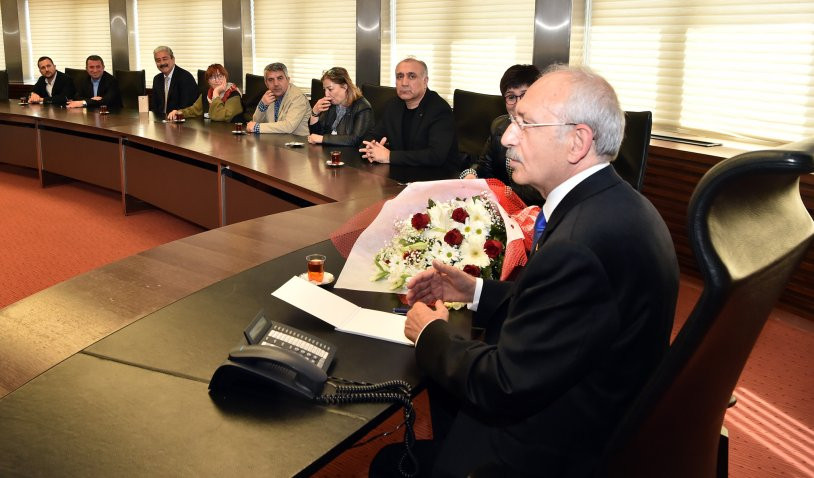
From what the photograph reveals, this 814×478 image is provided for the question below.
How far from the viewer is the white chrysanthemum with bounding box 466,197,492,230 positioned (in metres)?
1.89

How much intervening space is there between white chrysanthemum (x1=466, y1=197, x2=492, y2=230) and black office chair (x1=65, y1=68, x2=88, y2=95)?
8155mm

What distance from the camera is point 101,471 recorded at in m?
1.10

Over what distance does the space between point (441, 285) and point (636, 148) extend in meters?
1.75

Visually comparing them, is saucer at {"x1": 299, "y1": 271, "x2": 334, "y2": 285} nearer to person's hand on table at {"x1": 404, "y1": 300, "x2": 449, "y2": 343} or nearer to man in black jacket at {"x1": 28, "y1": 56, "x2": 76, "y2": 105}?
person's hand on table at {"x1": 404, "y1": 300, "x2": 449, "y2": 343}

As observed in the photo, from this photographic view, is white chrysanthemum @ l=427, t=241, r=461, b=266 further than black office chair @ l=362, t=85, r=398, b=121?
No

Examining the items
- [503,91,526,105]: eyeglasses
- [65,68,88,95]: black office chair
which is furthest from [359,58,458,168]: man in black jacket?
[65,68,88,95]: black office chair

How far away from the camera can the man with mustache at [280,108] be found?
5629 millimetres

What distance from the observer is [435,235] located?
190 centimetres

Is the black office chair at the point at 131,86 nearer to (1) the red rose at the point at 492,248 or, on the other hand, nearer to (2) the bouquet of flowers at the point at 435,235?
(2) the bouquet of flowers at the point at 435,235

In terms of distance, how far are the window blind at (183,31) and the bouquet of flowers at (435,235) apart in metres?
7.63

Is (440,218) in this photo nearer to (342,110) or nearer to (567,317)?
(567,317)

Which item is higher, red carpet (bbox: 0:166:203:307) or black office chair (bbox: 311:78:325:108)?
black office chair (bbox: 311:78:325:108)

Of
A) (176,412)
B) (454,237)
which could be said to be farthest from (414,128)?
(176,412)

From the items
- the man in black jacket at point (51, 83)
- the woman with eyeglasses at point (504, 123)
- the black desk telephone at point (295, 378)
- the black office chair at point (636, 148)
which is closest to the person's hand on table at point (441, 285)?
the black desk telephone at point (295, 378)
